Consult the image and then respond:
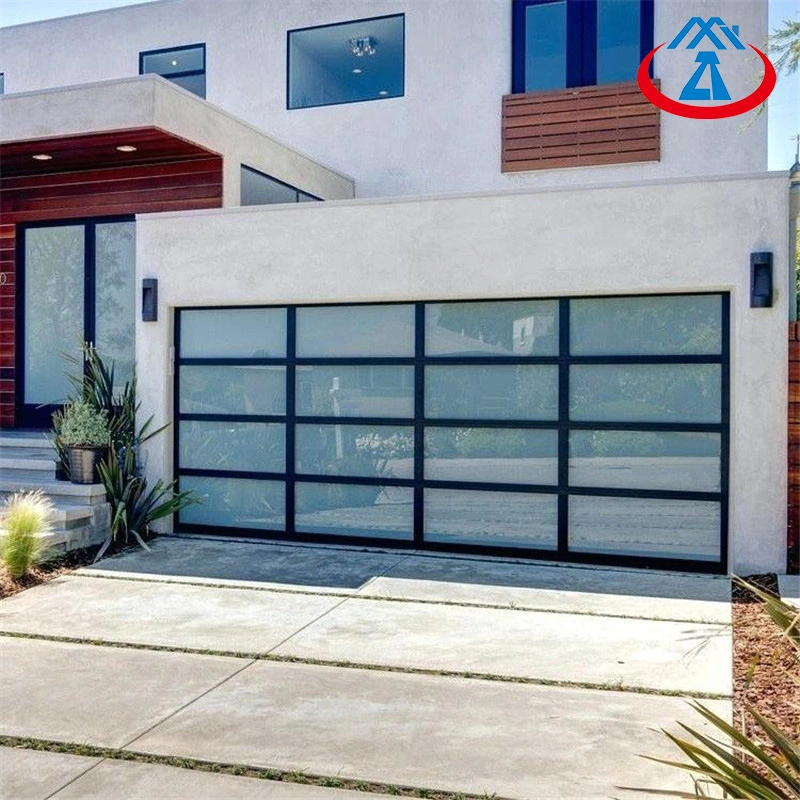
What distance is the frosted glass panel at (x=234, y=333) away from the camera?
9219 millimetres

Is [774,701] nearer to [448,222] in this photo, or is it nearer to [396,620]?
[396,620]

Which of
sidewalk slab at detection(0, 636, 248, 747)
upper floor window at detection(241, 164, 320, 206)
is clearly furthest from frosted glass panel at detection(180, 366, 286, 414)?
sidewalk slab at detection(0, 636, 248, 747)

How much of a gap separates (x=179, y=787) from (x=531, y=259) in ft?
18.9

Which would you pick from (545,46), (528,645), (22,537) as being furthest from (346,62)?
(528,645)

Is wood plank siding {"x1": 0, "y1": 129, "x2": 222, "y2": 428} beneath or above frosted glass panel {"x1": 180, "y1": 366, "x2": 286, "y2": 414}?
above

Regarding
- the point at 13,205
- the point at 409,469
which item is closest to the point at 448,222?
the point at 409,469

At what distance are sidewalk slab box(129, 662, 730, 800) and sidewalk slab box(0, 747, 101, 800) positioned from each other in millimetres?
286

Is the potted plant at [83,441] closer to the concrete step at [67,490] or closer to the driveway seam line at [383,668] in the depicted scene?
the concrete step at [67,490]

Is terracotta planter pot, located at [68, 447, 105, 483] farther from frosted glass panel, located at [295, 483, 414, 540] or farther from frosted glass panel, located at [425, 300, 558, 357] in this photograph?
frosted glass panel, located at [425, 300, 558, 357]

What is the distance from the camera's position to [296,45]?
13.3 metres

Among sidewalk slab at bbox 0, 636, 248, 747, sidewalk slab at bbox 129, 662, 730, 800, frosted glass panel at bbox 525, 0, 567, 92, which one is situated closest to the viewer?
sidewalk slab at bbox 129, 662, 730, 800

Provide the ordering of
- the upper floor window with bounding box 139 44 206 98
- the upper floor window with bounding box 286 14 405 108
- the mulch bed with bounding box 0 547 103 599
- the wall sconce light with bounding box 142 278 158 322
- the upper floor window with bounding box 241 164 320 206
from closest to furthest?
the mulch bed with bounding box 0 547 103 599, the wall sconce light with bounding box 142 278 158 322, the upper floor window with bounding box 241 164 320 206, the upper floor window with bounding box 286 14 405 108, the upper floor window with bounding box 139 44 206 98

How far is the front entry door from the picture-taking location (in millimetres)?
10617

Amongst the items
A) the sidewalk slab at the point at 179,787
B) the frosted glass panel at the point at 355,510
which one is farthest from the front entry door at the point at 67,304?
the sidewalk slab at the point at 179,787
